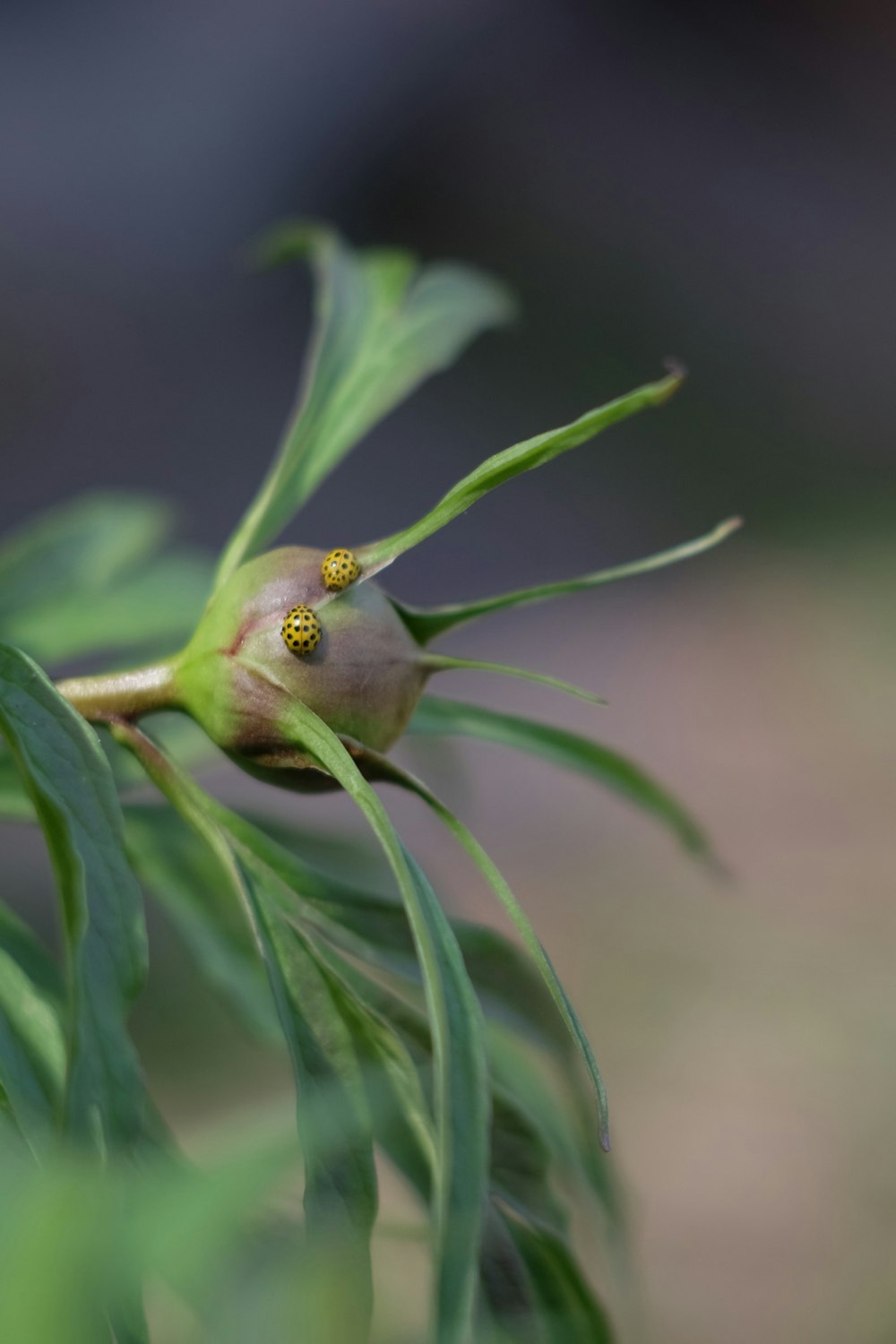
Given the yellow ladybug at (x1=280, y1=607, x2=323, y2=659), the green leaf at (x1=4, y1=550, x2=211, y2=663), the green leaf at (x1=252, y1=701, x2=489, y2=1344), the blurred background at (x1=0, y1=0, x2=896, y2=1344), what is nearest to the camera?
the green leaf at (x1=252, y1=701, x2=489, y2=1344)

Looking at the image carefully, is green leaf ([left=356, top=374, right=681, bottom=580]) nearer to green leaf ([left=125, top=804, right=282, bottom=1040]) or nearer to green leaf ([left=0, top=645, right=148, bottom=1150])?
green leaf ([left=0, top=645, right=148, bottom=1150])

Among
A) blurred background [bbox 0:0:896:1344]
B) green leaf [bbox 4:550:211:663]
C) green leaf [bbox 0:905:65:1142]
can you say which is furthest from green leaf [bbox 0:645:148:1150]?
blurred background [bbox 0:0:896:1344]

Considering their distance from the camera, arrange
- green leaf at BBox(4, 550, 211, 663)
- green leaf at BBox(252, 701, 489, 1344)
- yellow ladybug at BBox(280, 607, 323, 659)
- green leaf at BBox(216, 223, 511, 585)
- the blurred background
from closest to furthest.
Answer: green leaf at BBox(252, 701, 489, 1344) < yellow ladybug at BBox(280, 607, 323, 659) < green leaf at BBox(216, 223, 511, 585) < green leaf at BBox(4, 550, 211, 663) < the blurred background

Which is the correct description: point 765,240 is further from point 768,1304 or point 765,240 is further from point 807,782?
point 768,1304

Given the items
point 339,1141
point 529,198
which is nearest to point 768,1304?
point 339,1141

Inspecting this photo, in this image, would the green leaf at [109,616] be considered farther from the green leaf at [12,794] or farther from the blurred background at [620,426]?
the blurred background at [620,426]

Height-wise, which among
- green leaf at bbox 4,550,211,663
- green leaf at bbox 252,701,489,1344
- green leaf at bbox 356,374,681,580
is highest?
green leaf at bbox 356,374,681,580

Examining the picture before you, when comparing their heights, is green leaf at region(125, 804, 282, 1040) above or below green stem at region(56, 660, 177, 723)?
below

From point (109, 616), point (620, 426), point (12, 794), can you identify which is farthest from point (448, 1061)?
point (620, 426)
